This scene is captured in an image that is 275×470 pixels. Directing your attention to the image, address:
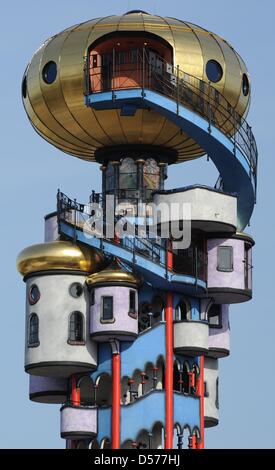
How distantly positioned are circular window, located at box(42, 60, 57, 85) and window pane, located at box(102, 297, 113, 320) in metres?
7.74

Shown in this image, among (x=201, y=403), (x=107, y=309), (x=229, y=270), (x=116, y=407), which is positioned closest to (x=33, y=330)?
(x=107, y=309)

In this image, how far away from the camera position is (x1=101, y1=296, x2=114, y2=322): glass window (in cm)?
6856

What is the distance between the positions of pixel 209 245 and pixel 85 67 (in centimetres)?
718

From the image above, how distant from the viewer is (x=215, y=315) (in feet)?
239

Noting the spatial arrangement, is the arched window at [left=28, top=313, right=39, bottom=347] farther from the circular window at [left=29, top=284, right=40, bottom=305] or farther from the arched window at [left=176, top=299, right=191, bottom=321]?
the arched window at [left=176, top=299, right=191, bottom=321]

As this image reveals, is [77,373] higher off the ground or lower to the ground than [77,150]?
lower

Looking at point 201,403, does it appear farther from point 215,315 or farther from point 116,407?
point 116,407

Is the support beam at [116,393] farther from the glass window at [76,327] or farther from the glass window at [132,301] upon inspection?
the glass window at [132,301]

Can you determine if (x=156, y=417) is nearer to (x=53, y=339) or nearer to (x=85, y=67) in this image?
(x=53, y=339)

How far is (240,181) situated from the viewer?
2820 inches

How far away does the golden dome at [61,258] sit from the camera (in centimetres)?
6944

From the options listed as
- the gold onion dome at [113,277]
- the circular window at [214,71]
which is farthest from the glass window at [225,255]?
the circular window at [214,71]

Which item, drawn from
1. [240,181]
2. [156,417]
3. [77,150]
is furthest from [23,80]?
[156,417]

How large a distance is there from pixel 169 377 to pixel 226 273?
13.6ft
